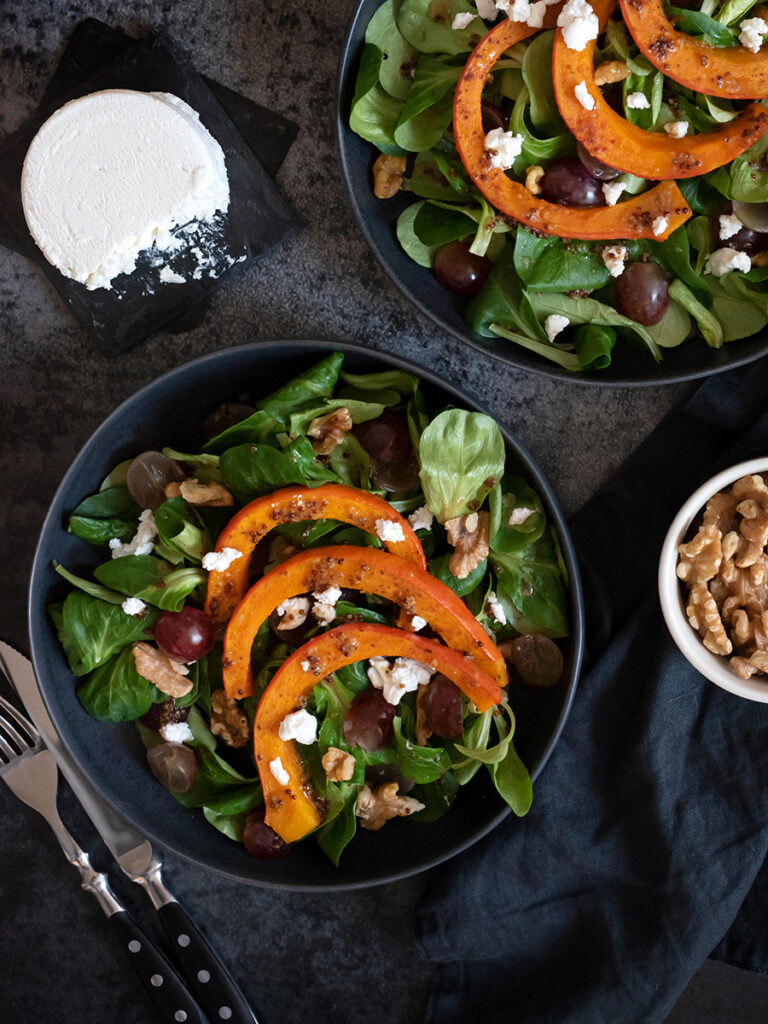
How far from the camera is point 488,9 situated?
1.30 meters

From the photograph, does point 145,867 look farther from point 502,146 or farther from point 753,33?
point 753,33


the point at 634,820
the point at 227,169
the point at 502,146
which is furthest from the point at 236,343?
the point at 634,820

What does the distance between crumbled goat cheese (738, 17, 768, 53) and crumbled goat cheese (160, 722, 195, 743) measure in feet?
4.50

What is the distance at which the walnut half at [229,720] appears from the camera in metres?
1.40

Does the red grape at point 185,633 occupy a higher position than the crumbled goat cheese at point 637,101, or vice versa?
the crumbled goat cheese at point 637,101

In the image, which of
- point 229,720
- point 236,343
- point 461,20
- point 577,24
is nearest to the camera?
→ point 577,24

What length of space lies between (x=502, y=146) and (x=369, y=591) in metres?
0.71

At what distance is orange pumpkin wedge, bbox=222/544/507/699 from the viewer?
1.28 m

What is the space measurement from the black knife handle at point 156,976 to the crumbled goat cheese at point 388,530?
93cm

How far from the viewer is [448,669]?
1301mm

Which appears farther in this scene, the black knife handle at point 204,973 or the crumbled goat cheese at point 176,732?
the black knife handle at point 204,973

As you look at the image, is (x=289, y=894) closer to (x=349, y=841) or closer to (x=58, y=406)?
(x=349, y=841)

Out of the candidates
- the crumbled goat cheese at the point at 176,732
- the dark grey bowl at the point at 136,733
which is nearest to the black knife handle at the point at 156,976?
the dark grey bowl at the point at 136,733

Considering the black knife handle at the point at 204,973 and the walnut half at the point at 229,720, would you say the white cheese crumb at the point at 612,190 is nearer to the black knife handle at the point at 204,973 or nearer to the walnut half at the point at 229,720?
the walnut half at the point at 229,720
